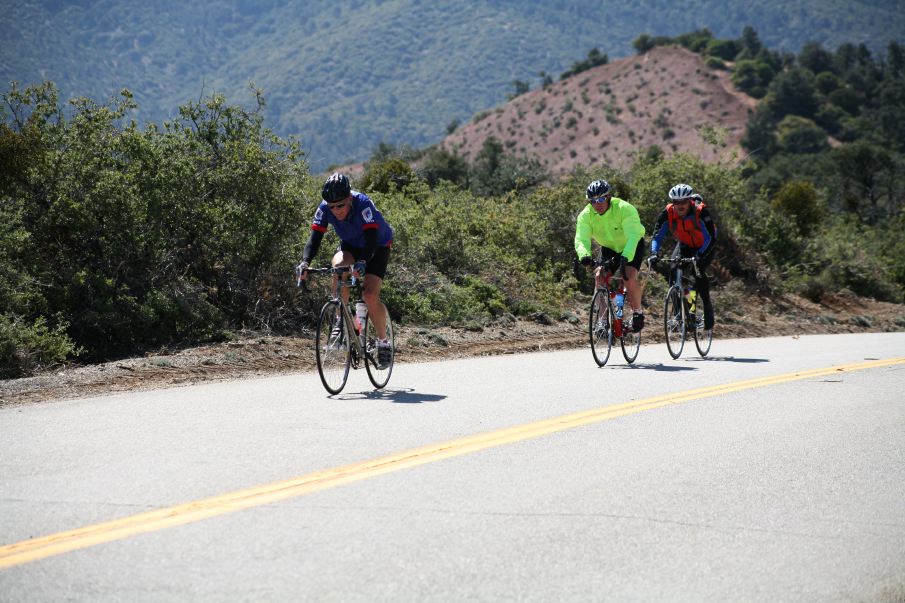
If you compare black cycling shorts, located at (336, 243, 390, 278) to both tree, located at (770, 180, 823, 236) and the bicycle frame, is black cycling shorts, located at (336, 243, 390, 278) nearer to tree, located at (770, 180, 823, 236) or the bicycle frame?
the bicycle frame

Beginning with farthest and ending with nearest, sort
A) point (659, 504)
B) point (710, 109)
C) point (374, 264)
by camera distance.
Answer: point (710, 109)
point (374, 264)
point (659, 504)

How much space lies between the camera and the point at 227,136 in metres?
16.0

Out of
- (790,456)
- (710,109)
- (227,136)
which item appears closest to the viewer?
(790,456)

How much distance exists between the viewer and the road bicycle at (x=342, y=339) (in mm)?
9664

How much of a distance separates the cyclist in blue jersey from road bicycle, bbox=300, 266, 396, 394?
6cm

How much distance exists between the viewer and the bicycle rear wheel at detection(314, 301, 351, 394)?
31.5ft

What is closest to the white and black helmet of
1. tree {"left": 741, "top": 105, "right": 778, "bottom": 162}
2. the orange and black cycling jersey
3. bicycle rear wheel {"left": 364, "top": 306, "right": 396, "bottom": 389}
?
the orange and black cycling jersey

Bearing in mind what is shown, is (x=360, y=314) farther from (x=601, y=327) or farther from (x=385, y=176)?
(x=385, y=176)

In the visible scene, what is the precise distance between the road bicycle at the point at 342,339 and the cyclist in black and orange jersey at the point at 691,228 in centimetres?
585

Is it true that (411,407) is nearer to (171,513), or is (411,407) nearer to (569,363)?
(171,513)

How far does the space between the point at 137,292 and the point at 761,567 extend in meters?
10.2

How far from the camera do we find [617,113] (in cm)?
12612

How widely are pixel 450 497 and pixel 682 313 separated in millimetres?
9481

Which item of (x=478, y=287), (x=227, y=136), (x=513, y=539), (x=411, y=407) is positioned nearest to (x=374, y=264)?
(x=411, y=407)
